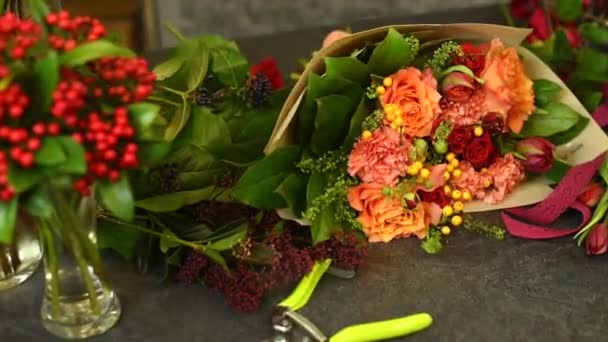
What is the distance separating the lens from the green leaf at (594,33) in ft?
3.67

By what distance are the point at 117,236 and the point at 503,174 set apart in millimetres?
381

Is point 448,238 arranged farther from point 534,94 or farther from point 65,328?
point 65,328

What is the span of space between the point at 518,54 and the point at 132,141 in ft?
1.56

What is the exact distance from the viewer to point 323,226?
83cm

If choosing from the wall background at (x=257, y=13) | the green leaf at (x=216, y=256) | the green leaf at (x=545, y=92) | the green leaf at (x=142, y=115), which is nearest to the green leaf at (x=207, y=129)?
the green leaf at (x=216, y=256)

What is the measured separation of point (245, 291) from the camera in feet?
2.61

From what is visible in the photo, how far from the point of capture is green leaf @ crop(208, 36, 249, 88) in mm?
935

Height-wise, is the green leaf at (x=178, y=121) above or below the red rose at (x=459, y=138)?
above

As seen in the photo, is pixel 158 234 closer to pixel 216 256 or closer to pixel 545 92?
pixel 216 256

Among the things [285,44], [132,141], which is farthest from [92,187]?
[285,44]

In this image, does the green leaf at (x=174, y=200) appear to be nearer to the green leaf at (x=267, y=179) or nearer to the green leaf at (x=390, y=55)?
the green leaf at (x=267, y=179)

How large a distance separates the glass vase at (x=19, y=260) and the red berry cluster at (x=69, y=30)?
222 mm

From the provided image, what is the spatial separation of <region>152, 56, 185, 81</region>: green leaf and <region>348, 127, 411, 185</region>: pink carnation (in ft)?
0.67

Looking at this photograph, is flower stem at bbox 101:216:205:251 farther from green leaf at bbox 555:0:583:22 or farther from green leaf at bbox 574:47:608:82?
green leaf at bbox 555:0:583:22
